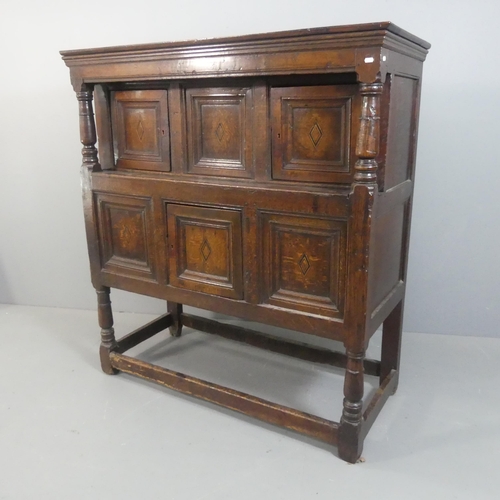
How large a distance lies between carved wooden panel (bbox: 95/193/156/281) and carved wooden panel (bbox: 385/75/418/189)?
3.24 ft

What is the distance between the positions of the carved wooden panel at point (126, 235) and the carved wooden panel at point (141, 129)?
0.16 meters

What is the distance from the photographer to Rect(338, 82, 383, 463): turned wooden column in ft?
5.33

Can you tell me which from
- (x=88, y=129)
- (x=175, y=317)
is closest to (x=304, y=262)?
(x=88, y=129)

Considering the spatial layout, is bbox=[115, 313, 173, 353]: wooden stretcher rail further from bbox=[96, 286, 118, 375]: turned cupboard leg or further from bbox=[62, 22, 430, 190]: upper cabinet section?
bbox=[62, 22, 430, 190]: upper cabinet section

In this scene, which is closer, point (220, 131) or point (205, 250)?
point (220, 131)

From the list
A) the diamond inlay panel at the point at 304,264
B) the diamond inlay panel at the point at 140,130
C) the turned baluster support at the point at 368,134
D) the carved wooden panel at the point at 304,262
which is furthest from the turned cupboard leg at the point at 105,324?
the turned baluster support at the point at 368,134

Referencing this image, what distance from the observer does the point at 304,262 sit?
6.17 feet

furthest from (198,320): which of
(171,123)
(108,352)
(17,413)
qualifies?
(171,123)

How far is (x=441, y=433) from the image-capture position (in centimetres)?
205

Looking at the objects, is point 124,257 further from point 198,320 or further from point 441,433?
point 441,433

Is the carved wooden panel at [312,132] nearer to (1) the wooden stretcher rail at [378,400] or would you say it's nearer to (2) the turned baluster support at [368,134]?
(2) the turned baluster support at [368,134]

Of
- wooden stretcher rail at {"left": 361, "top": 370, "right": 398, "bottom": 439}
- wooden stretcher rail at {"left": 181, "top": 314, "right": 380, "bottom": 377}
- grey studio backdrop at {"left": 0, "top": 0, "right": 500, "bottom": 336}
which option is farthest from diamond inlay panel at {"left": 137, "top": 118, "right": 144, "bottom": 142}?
wooden stretcher rail at {"left": 361, "top": 370, "right": 398, "bottom": 439}

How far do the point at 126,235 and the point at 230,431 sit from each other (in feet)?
3.13

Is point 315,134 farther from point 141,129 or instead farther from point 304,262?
point 141,129
